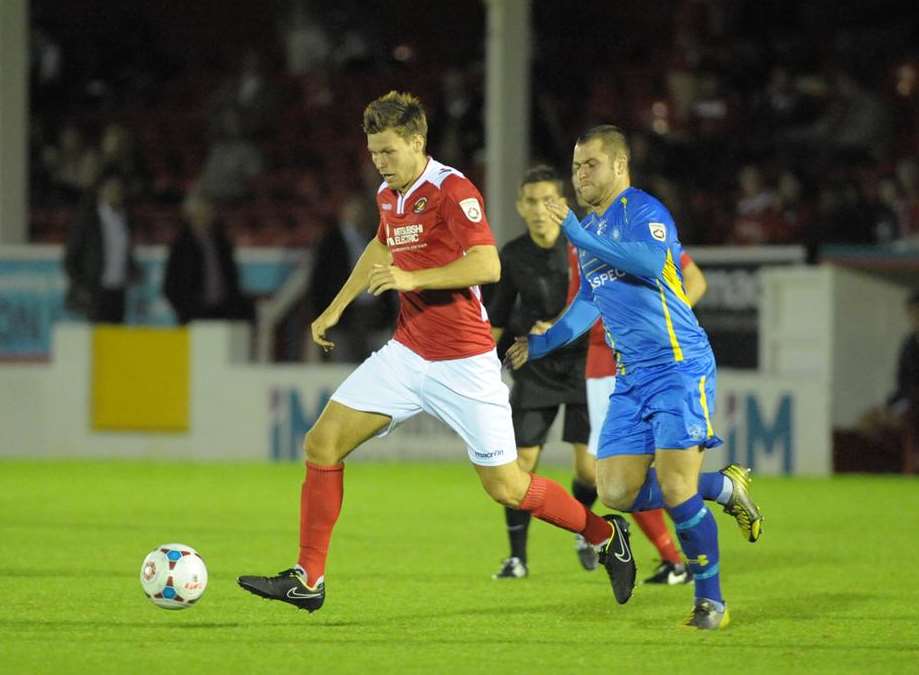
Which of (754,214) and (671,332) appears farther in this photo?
(754,214)

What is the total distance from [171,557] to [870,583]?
11.6ft

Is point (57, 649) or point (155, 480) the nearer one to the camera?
point (57, 649)

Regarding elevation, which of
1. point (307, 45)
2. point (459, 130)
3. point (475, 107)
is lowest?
point (459, 130)

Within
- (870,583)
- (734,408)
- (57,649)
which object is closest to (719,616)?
(870,583)

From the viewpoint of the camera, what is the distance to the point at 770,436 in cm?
1487

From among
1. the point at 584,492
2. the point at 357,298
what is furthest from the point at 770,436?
the point at 584,492

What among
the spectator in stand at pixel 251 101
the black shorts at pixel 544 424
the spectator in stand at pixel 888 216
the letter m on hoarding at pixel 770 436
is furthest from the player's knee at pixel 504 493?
the spectator in stand at pixel 251 101

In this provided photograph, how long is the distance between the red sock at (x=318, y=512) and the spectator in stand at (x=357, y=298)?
8873 mm

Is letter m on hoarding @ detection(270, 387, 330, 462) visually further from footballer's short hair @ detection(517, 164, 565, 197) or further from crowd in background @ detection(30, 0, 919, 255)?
footballer's short hair @ detection(517, 164, 565, 197)

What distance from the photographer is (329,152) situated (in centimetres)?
2186

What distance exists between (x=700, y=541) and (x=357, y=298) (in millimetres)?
9779

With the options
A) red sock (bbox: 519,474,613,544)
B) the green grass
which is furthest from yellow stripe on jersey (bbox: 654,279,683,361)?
the green grass

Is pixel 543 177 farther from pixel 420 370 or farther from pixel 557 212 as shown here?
pixel 557 212

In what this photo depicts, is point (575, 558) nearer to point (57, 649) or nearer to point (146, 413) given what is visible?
point (57, 649)
